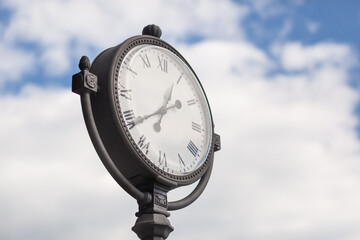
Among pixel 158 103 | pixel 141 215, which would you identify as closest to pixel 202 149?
pixel 158 103

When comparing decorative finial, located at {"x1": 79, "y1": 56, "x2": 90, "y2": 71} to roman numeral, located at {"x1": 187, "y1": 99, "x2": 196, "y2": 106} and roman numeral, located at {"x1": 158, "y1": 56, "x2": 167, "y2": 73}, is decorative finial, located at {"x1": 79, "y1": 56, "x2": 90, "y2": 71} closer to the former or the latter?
roman numeral, located at {"x1": 158, "y1": 56, "x2": 167, "y2": 73}

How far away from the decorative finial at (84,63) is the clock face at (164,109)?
0.59ft

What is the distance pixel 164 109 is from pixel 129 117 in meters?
0.32

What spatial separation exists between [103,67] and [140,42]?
36 centimetres

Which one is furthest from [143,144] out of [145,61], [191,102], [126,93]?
[191,102]

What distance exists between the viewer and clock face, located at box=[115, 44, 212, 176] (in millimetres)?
2973

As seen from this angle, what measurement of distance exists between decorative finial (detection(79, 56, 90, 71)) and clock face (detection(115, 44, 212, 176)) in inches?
7.0

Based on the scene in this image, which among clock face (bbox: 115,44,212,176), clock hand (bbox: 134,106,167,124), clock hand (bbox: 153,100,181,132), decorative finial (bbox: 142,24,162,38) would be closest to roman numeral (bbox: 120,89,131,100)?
clock face (bbox: 115,44,212,176)

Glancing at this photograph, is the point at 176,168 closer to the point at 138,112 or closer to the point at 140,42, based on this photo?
the point at 138,112

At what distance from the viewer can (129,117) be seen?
9.59ft

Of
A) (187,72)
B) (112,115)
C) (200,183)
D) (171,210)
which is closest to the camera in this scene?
(112,115)

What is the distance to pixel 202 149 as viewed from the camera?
3.37 meters

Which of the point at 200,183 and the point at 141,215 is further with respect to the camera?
the point at 200,183

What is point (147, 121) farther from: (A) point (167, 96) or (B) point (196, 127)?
(B) point (196, 127)
